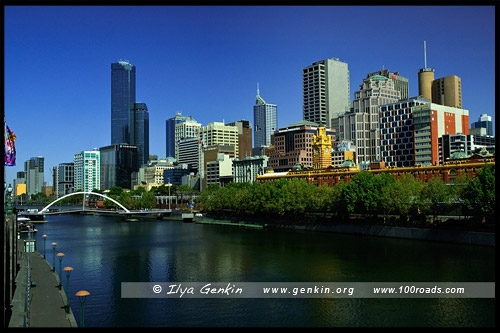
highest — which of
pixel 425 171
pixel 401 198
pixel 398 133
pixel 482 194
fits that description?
pixel 398 133

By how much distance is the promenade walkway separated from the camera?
28.4 m

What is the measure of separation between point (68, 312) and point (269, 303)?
1444 centimetres

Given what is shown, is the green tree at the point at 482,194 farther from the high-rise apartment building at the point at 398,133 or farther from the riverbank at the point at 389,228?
the high-rise apartment building at the point at 398,133

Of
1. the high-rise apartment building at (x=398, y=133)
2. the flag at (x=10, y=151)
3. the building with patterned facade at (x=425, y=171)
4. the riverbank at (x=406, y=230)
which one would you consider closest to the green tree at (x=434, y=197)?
the riverbank at (x=406, y=230)

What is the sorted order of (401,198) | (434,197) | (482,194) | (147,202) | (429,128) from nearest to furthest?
(482,194), (434,197), (401,198), (429,128), (147,202)

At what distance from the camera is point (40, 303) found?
109 feet

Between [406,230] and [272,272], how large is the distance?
32.5m

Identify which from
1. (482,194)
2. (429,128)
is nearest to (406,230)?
(482,194)

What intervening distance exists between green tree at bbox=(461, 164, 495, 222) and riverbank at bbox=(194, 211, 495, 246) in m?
2.82

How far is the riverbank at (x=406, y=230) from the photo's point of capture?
63188 millimetres

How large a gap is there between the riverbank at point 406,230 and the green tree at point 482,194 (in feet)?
9.25

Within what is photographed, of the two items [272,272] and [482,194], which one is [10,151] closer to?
[272,272]

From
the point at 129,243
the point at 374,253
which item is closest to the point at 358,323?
the point at 374,253
